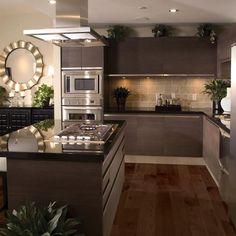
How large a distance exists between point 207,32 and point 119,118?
85.4 inches

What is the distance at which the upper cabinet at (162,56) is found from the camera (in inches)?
224

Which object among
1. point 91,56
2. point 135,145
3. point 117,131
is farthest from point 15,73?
point 117,131

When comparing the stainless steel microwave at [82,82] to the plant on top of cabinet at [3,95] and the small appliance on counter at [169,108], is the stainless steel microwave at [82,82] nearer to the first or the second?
the small appliance on counter at [169,108]

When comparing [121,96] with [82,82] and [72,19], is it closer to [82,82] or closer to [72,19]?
[82,82]

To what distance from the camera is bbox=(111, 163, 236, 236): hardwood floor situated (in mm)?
3115

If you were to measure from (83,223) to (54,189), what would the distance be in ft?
1.07

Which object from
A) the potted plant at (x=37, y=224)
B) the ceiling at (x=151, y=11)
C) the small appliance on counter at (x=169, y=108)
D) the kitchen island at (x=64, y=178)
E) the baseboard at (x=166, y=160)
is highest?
the ceiling at (x=151, y=11)

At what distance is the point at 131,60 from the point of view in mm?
5840

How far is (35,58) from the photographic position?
660cm

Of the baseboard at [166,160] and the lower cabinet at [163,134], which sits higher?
the lower cabinet at [163,134]

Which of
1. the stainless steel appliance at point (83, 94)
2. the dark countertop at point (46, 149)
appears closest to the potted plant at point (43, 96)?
the stainless steel appliance at point (83, 94)

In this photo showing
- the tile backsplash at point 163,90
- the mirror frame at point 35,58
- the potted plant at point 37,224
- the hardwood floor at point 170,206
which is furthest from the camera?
the mirror frame at point 35,58

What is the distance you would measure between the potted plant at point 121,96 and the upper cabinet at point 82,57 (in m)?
0.61

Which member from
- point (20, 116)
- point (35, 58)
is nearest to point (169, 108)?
point (20, 116)
